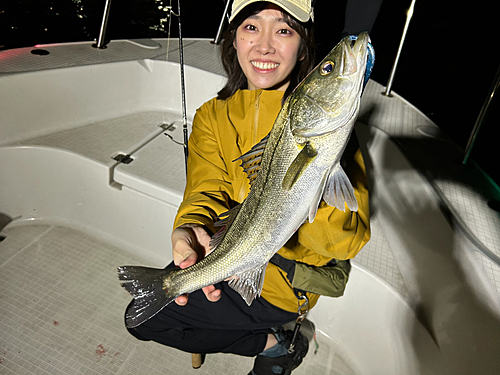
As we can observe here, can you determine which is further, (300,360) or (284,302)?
(300,360)

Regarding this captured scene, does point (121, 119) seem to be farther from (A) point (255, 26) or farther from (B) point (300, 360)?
(B) point (300, 360)

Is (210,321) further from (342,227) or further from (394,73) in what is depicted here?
(394,73)

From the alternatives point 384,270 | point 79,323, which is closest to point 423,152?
point 384,270

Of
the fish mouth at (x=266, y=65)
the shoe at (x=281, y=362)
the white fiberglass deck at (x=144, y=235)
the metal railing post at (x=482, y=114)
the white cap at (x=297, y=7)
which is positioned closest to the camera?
the white cap at (x=297, y=7)

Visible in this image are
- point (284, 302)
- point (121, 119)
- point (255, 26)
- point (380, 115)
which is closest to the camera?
point (255, 26)

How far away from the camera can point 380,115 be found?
329 centimetres

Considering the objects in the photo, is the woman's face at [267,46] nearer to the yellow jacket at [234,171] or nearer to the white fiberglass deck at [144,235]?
the yellow jacket at [234,171]

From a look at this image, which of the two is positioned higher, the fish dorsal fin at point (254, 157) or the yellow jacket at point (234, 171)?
the fish dorsal fin at point (254, 157)

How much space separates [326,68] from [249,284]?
91 cm

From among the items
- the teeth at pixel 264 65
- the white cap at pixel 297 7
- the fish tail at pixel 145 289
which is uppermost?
the white cap at pixel 297 7

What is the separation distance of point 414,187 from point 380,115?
1128 millimetres

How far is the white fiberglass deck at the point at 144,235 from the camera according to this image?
6.28ft

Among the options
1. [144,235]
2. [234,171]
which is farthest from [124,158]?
[234,171]

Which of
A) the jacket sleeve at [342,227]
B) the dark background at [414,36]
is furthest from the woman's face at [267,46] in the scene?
the dark background at [414,36]
